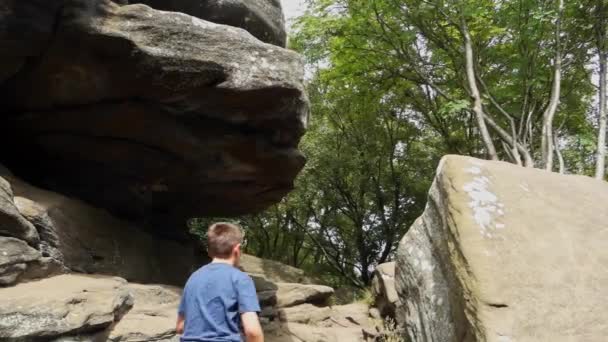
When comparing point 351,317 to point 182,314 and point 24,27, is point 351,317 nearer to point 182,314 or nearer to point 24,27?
point 182,314

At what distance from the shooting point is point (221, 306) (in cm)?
329

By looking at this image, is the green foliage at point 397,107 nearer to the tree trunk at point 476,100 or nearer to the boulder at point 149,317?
the tree trunk at point 476,100

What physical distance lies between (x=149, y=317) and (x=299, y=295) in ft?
14.5

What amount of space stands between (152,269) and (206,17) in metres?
4.85

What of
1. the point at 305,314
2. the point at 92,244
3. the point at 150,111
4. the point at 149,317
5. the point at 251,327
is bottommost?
the point at 305,314

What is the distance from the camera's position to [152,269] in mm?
9781

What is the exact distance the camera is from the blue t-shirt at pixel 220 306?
326 centimetres

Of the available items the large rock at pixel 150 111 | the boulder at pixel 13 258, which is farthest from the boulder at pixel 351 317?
the boulder at pixel 13 258

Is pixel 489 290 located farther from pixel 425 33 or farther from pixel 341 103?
pixel 341 103

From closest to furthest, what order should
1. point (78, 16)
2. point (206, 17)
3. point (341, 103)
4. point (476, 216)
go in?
point (476, 216) < point (78, 16) < point (206, 17) < point (341, 103)

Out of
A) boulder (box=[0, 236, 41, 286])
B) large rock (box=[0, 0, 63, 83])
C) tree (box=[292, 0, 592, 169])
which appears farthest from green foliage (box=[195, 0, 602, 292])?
boulder (box=[0, 236, 41, 286])

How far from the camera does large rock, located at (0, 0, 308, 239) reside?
771cm

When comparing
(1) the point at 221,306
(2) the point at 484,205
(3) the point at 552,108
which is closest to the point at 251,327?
(1) the point at 221,306

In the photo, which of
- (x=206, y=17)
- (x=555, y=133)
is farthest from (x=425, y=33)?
(x=206, y=17)
